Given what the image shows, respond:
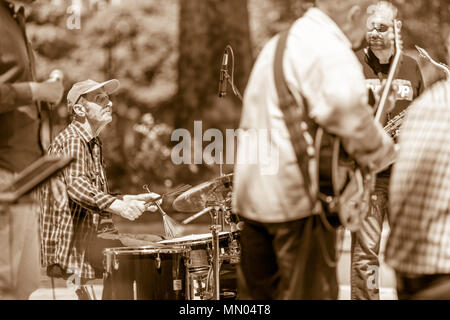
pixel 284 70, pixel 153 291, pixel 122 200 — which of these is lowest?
pixel 153 291

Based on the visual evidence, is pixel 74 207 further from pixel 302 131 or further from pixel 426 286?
pixel 426 286

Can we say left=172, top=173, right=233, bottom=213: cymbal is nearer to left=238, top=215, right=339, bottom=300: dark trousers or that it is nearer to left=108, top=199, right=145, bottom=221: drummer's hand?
left=108, top=199, right=145, bottom=221: drummer's hand

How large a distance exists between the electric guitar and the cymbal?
1747mm

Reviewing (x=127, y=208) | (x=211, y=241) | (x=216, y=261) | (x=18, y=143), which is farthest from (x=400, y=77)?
(x=18, y=143)

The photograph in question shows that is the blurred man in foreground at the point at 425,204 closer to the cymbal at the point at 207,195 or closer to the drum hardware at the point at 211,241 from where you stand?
the drum hardware at the point at 211,241

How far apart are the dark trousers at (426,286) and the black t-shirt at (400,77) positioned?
2.31 metres

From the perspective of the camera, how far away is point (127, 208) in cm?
554

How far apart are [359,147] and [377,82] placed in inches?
93.3

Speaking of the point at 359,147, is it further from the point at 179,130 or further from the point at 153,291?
the point at 179,130

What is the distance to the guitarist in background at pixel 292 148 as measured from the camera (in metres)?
3.79

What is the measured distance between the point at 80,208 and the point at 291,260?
2120 mm

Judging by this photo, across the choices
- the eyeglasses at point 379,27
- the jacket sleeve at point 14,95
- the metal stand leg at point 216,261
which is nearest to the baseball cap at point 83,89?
the metal stand leg at point 216,261
